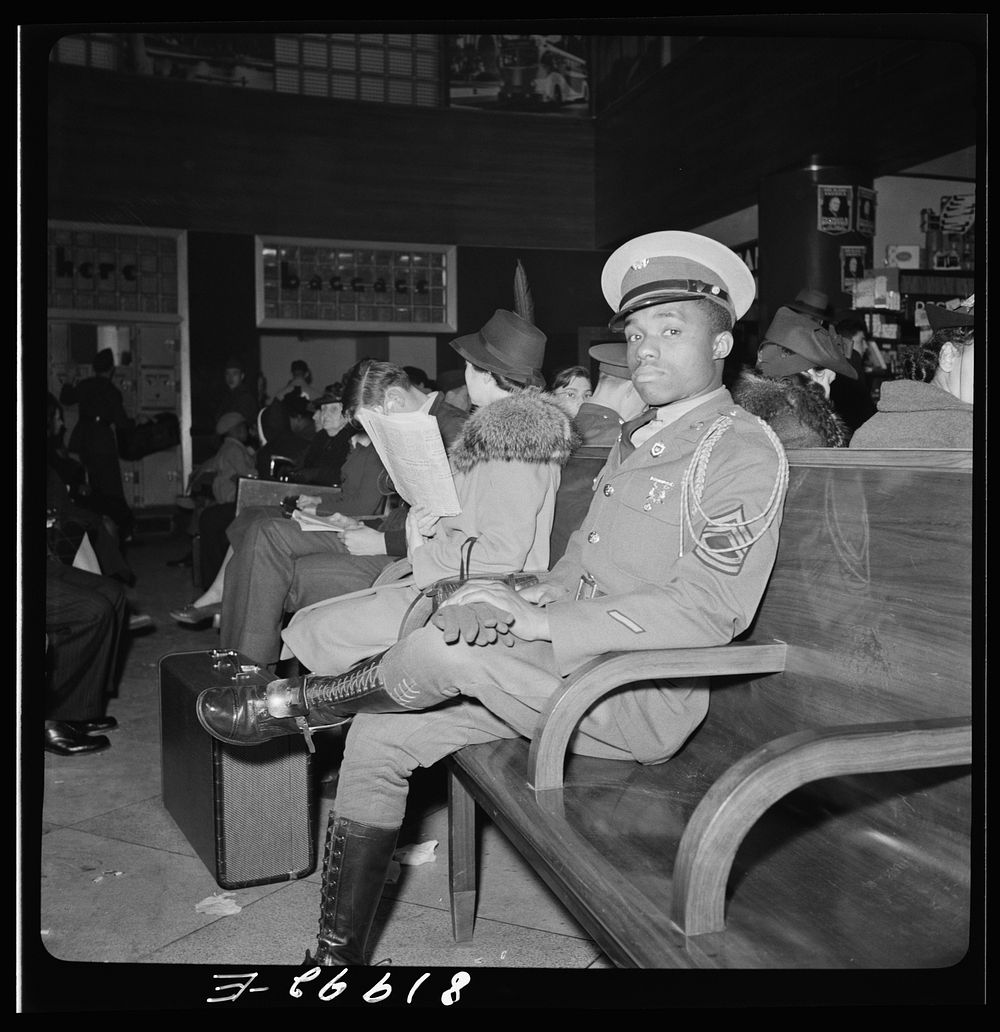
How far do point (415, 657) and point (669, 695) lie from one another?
0.46 meters

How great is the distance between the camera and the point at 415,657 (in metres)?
1.83

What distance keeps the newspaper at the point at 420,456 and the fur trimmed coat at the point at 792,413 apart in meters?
1.06

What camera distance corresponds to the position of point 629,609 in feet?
5.75

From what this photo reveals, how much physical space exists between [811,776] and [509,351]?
198 centimetres

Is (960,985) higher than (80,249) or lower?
lower

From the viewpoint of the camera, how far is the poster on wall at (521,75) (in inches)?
439

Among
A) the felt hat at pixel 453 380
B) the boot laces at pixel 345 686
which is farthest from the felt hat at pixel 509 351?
the felt hat at pixel 453 380

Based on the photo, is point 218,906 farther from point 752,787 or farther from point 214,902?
point 752,787

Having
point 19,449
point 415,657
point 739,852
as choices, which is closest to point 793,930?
point 739,852

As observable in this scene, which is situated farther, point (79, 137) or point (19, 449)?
point (79, 137)

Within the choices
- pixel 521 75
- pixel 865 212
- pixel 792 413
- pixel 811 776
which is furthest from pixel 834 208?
pixel 811 776

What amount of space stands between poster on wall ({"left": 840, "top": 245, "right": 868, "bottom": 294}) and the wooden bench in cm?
612

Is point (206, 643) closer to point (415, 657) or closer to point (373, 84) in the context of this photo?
point (415, 657)

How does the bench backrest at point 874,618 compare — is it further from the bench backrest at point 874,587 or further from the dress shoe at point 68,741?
the dress shoe at point 68,741
